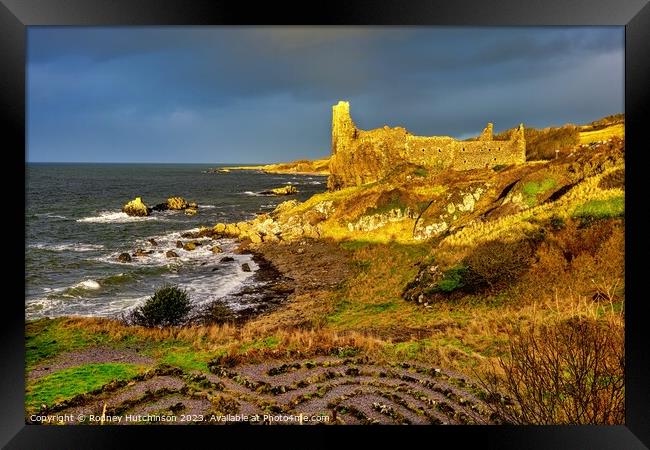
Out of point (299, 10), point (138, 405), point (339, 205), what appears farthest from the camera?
point (339, 205)

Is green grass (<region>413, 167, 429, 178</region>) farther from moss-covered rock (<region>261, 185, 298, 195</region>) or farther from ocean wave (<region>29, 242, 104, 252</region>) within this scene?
ocean wave (<region>29, 242, 104, 252</region>)

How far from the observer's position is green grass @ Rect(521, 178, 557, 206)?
21.6ft

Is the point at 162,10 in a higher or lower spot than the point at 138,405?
higher

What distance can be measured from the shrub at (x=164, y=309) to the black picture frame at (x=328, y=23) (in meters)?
1.28

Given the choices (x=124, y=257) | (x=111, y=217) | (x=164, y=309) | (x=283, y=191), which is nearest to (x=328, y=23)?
(x=283, y=191)

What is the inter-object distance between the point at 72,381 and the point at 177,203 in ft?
8.42

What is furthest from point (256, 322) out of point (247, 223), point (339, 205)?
point (339, 205)

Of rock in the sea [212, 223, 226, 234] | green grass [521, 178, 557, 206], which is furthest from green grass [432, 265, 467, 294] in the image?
rock in the sea [212, 223, 226, 234]

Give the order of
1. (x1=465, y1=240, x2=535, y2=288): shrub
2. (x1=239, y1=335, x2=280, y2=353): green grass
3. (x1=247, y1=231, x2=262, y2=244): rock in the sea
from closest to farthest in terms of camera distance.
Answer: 1. (x1=239, y1=335, x2=280, y2=353): green grass
2. (x1=465, y1=240, x2=535, y2=288): shrub
3. (x1=247, y1=231, x2=262, y2=244): rock in the sea

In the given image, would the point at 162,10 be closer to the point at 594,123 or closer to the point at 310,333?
the point at 310,333

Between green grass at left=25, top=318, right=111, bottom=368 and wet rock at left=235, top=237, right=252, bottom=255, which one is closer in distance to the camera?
green grass at left=25, top=318, right=111, bottom=368

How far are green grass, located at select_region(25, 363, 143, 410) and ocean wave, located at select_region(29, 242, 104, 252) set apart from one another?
150cm
